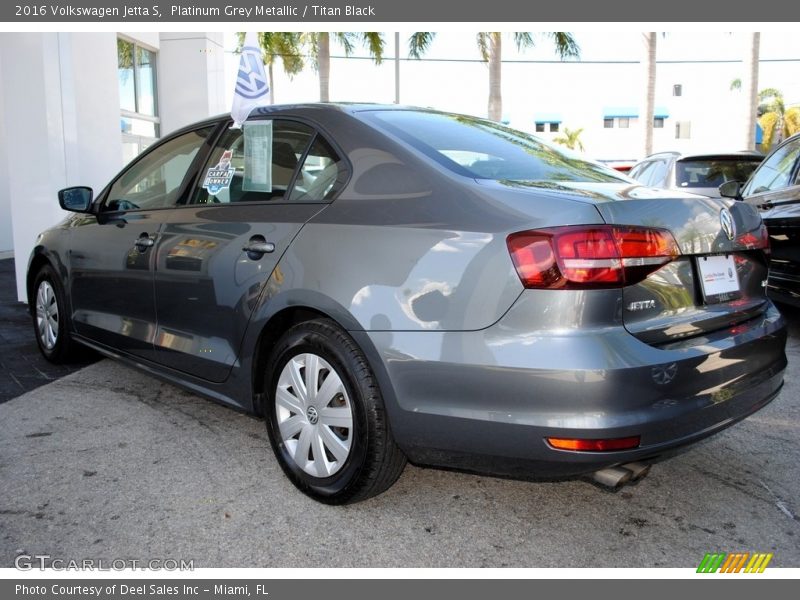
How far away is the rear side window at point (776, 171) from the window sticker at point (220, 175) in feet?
15.3

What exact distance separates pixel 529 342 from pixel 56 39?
7.23 m

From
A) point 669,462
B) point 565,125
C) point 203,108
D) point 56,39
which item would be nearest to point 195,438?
point 669,462

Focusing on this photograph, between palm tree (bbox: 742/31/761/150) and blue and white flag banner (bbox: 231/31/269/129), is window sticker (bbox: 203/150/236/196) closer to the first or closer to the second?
blue and white flag banner (bbox: 231/31/269/129)

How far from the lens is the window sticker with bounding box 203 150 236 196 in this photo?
3736 millimetres

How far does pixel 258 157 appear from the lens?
358 centimetres

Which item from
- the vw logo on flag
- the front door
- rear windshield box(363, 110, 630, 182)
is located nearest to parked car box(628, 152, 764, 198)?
rear windshield box(363, 110, 630, 182)

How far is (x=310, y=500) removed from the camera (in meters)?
3.18

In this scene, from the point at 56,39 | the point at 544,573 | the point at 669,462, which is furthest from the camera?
the point at 56,39

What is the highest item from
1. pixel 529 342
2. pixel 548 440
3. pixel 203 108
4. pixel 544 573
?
pixel 203 108

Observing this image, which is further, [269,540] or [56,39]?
[56,39]

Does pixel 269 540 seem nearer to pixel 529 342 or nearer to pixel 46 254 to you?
pixel 529 342

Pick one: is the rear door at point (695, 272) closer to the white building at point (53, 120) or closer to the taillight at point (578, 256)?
the taillight at point (578, 256)

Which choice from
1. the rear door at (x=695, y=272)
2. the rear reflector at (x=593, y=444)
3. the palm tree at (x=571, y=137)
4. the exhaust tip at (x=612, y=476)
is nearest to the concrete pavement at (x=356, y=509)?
the exhaust tip at (x=612, y=476)

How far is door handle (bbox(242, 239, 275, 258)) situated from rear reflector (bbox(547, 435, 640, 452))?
4.86 feet
